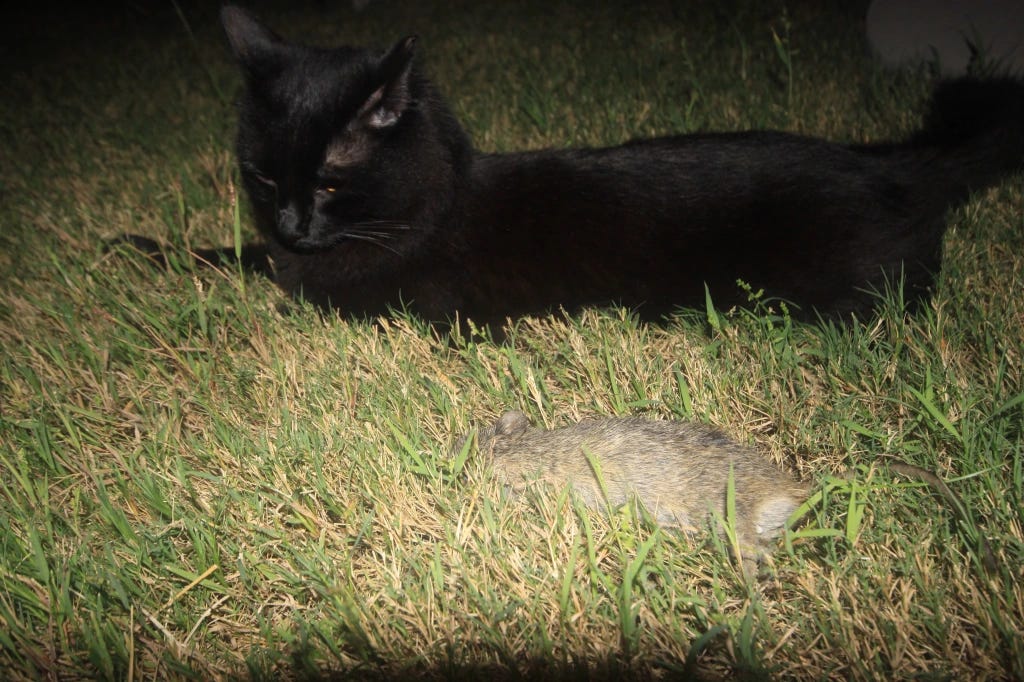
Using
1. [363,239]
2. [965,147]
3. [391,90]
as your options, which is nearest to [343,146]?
[391,90]

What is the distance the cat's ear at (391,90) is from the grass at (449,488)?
0.70m

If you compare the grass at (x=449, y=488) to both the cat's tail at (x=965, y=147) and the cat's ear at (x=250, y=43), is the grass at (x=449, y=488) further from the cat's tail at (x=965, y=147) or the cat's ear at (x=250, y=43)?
the cat's ear at (x=250, y=43)

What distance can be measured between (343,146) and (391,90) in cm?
24

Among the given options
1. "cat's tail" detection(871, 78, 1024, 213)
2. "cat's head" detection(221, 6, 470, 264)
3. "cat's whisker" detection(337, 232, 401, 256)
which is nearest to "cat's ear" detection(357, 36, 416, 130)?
"cat's head" detection(221, 6, 470, 264)

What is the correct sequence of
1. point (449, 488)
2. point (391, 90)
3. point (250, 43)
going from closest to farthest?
point (449, 488)
point (391, 90)
point (250, 43)

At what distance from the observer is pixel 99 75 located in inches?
258

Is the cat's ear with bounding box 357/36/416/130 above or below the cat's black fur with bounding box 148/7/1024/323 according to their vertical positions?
above

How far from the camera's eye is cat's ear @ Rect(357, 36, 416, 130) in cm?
211

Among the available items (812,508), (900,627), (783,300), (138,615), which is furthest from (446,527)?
(783,300)

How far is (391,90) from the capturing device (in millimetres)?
2203

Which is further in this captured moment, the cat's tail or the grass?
the cat's tail

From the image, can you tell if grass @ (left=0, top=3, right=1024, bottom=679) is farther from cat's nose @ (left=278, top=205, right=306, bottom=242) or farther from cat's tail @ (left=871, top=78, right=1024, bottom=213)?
cat's nose @ (left=278, top=205, right=306, bottom=242)

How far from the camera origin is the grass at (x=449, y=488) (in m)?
1.42

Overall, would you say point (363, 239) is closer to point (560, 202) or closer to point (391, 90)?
point (391, 90)
